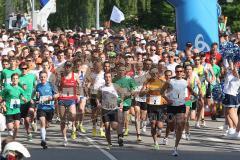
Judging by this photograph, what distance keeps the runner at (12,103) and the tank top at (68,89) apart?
0.86 meters

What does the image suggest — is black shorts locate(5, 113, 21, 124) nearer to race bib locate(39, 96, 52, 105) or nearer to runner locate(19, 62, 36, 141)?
race bib locate(39, 96, 52, 105)

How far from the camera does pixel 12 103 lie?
16.0 meters

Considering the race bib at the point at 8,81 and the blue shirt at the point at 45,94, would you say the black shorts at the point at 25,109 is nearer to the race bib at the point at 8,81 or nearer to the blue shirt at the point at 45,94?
the race bib at the point at 8,81

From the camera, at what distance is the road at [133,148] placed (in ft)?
47.9

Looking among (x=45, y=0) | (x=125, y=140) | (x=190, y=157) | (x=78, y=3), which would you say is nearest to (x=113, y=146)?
(x=125, y=140)

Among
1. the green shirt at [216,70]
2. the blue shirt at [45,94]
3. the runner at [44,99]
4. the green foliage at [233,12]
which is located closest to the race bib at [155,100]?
the runner at [44,99]

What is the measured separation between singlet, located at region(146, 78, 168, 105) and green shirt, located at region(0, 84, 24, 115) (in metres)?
2.53

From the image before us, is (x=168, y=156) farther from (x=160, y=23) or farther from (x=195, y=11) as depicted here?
(x=160, y=23)

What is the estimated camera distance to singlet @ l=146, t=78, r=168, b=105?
51.8 feet

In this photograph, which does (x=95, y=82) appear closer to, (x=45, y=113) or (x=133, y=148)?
(x=45, y=113)

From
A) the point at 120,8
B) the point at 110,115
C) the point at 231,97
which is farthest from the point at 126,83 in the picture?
the point at 120,8

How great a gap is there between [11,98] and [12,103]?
0.10m

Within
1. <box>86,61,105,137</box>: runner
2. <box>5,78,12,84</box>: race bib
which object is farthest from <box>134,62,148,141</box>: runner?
<box>5,78,12,84</box>: race bib

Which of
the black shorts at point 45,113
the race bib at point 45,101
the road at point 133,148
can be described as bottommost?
the road at point 133,148
